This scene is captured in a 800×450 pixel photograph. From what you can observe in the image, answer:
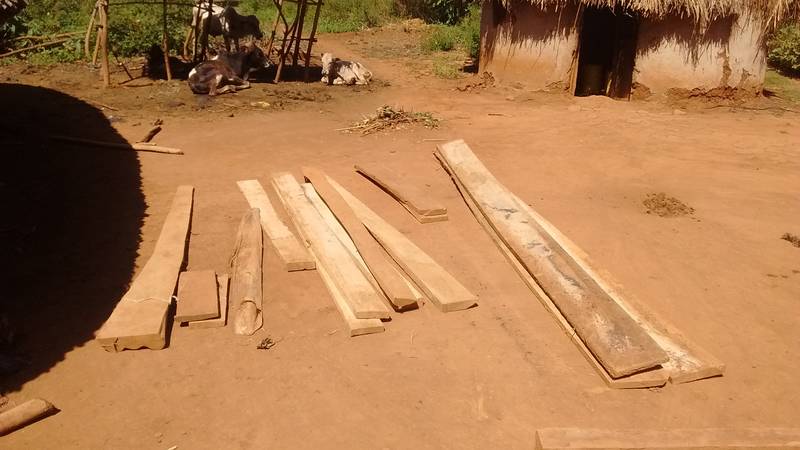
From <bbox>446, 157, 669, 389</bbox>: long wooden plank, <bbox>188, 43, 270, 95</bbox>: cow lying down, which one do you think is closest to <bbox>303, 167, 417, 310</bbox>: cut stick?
<bbox>446, 157, 669, 389</bbox>: long wooden plank

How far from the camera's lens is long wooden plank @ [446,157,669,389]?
3537 millimetres

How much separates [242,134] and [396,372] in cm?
586

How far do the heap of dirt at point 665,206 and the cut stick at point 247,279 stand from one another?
12.7ft

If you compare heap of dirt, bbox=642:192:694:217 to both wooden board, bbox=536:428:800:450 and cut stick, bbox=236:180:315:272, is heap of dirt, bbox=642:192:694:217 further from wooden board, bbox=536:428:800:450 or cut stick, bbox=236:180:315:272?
cut stick, bbox=236:180:315:272

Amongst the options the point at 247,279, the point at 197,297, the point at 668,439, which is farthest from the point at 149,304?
the point at 668,439

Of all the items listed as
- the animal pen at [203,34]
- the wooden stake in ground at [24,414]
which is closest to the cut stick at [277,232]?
the wooden stake in ground at [24,414]

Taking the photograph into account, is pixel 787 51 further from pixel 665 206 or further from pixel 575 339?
pixel 575 339

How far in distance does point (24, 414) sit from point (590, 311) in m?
3.27

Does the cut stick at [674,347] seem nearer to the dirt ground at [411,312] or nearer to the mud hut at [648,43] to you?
the dirt ground at [411,312]

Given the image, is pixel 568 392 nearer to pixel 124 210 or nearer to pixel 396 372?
pixel 396 372

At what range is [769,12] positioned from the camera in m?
10.1

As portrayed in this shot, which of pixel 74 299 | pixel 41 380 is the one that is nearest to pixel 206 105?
pixel 74 299

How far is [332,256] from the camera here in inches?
187

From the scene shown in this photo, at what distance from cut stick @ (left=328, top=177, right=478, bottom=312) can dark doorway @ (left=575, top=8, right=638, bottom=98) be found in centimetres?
730
